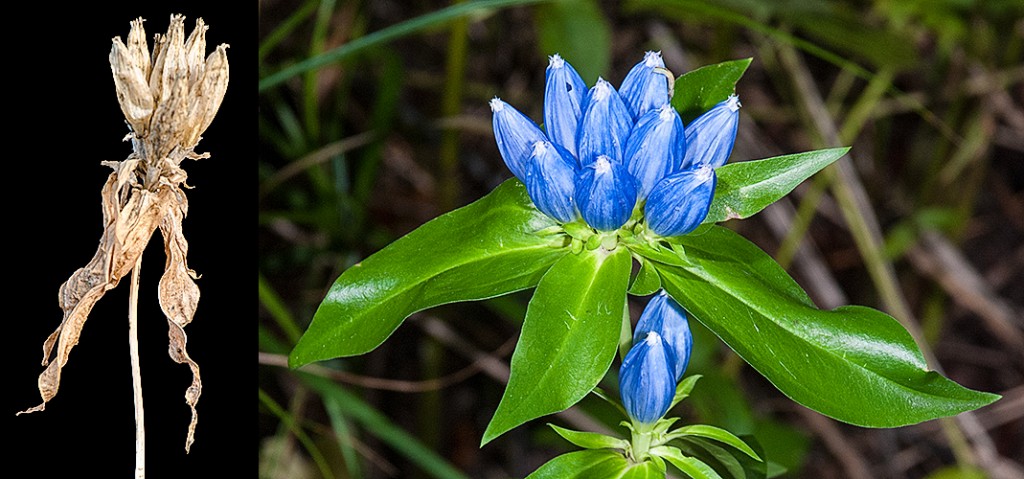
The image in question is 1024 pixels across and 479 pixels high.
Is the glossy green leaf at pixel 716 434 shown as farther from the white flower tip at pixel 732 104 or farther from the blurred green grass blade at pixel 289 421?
the blurred green grass blade at pixel 289 421

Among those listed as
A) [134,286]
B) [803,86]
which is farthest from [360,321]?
[803,86]

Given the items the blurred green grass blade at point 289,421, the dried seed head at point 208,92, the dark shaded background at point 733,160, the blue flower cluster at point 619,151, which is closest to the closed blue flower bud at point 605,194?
the blue flower cluster at point 619,151

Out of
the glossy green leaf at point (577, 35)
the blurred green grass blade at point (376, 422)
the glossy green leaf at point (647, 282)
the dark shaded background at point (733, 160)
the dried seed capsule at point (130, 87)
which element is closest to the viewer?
the dried seed capsule at point (130, 87)

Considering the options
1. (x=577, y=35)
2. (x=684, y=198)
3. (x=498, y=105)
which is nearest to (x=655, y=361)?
(x=684, y=198)

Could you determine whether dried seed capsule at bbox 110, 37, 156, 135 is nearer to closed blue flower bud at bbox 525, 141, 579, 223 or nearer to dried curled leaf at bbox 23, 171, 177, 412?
dried curled leaf at bbox 23, 171, 177, 412

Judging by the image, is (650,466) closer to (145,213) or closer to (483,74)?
(145,213)

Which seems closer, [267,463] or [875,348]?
[875,348]
